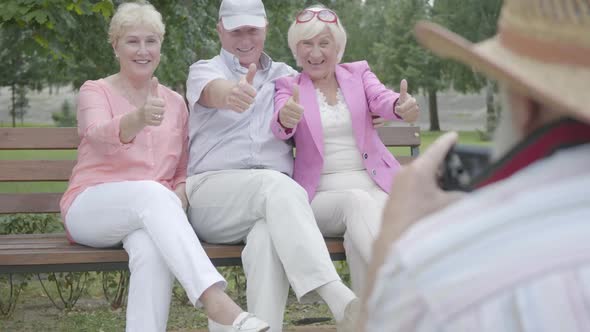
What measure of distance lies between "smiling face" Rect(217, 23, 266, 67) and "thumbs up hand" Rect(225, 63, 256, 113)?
0.45 metres

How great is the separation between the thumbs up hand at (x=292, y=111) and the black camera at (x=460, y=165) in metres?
2.70

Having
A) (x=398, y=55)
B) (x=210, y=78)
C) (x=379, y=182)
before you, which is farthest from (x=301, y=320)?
(x=398, y=55)

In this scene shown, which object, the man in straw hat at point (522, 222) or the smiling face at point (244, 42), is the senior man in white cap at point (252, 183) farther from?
the man in straw hat at point (522, 222)

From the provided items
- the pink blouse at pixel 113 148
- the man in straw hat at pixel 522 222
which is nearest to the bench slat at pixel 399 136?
the pink blouse at pixel 113 148

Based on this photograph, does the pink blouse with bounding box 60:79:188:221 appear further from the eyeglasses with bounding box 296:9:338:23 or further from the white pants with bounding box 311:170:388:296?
the eyeglasses with bounding box 296:9:338:23

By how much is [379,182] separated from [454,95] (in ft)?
203

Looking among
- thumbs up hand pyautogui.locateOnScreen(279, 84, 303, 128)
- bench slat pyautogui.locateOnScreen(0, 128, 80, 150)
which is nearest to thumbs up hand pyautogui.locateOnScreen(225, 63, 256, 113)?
thumbs up hand pyautogui.locateOnScreen(279, 84, 303, 128)

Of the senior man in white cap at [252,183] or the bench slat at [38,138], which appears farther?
the bench slat at [38,138]

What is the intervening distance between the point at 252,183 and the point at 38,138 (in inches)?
56.6

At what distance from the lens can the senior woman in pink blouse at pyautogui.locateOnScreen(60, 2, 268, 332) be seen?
12.4ft

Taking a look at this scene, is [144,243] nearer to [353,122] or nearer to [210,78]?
[210,78]

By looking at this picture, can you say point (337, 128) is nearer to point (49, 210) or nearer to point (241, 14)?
point (241, 14)

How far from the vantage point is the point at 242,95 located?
4125mm

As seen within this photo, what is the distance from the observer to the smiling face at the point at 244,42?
15.1ft
